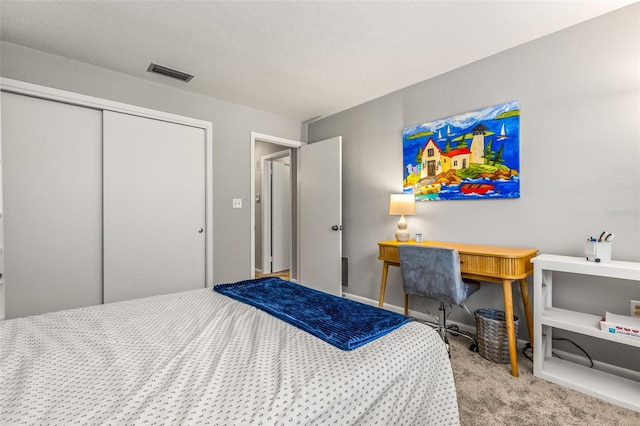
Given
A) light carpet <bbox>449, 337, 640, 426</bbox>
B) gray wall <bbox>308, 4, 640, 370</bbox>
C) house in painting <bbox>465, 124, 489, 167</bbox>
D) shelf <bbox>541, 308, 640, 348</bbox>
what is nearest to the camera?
light carpet <bbox>449, 337, 640, 426</bbox>

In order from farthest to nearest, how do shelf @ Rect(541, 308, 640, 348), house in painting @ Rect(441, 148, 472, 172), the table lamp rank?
the table lamp < house in painting @ Rect(441, 148, 472, 172) < shelf @ Rect(541, 308, 640, 348)

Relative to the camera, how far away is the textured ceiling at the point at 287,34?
1.92 m

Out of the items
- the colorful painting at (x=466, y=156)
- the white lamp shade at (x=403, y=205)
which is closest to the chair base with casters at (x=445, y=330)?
the white lamp shade at (x=403, y=205)

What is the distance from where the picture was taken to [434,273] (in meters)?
2.25

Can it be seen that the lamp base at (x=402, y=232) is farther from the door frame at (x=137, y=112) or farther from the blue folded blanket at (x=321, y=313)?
the door frame at (x=137, y=112)

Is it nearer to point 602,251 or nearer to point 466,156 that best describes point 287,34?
point 466,156

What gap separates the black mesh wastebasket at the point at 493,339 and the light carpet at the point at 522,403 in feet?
0.23

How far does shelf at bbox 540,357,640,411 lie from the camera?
171cm

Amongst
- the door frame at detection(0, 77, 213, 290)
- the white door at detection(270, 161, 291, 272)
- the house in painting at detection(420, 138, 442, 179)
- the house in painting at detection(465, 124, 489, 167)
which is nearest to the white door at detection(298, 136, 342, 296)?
the house in painting at detection(420, 138, 442, 179)

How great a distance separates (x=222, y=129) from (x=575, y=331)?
11.5ft

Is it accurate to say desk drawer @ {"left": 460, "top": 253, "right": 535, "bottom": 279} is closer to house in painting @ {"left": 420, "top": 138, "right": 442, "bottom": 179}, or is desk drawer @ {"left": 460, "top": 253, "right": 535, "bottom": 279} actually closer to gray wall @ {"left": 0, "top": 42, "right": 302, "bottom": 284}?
house in painting @ {"left": 420, "top": 138, "right": 442, "bottom": 179}

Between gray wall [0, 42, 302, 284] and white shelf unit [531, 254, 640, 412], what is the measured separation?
279 cm

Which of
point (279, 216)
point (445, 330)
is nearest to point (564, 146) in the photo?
point (445, 330)

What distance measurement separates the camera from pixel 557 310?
2113mm
